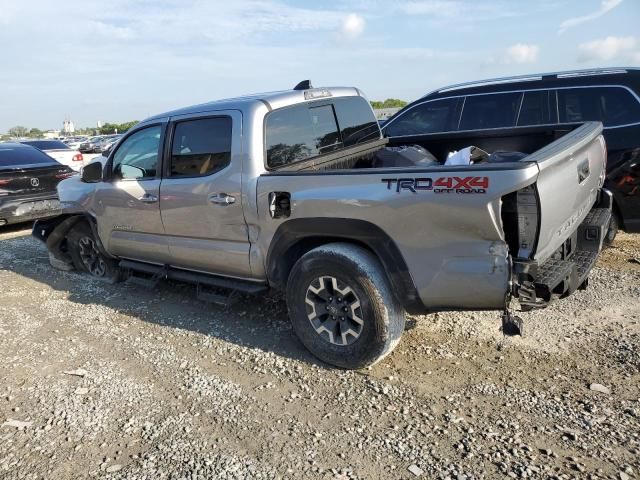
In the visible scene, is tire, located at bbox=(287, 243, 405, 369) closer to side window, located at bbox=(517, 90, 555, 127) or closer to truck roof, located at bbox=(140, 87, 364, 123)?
truck roof, located at bbox=(140, 87, 364, 123)

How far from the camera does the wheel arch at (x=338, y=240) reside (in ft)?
10.5

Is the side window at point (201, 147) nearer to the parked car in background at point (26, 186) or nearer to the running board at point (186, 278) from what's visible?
the running board at point (186, 278)

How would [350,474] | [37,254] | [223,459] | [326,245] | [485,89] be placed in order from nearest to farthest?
[350,474]
[223,459]
[326,245]
[485,89]
[37,254]

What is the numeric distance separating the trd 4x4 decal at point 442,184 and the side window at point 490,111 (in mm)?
3939

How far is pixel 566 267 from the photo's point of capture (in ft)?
10.2

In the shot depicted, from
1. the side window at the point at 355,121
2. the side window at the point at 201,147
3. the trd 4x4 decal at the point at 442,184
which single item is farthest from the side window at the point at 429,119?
the trd 4x4 decal at the point at 442,184

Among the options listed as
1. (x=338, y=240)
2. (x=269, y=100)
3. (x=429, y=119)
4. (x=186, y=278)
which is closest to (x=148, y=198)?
(x=186, y=278)

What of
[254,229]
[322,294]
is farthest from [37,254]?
[322,294]

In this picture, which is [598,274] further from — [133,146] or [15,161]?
[15,161]

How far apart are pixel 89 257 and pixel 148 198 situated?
189cm

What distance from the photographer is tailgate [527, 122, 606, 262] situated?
281 centimetres

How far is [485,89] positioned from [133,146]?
4.41 meters

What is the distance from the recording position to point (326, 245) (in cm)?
355

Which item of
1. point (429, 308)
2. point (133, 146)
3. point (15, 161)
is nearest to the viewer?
point (429, 308)
